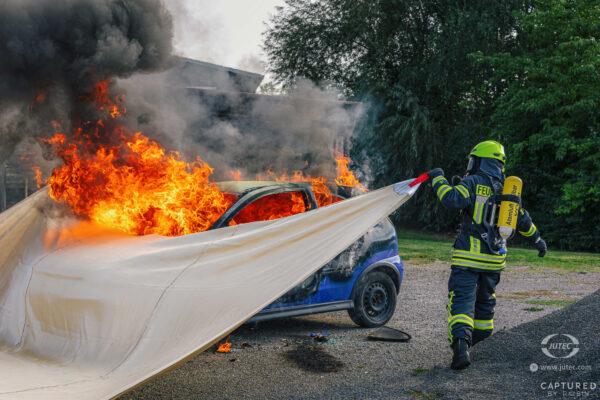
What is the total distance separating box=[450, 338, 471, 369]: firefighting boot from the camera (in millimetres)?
4785

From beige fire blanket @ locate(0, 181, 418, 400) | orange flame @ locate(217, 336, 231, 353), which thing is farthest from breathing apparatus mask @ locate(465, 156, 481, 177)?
orange flame @ locate(217, 336, 231, 353)

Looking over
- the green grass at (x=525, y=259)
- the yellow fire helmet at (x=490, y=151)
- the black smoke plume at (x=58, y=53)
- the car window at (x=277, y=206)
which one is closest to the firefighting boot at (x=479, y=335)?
the yellow fire helmet at (x=490, y=151)

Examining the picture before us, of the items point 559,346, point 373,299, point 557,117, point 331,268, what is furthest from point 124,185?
point 557,117

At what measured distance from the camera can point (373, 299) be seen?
253 inches

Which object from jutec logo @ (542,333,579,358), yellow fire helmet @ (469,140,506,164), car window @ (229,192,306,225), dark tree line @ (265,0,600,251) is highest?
dark tree line @ (265,0,600,251)

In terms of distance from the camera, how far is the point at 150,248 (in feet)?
14.4

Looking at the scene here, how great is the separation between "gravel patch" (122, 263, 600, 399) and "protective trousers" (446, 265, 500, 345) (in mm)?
295

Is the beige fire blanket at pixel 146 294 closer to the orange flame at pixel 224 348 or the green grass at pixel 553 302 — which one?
the orange flame at pixel 224 348

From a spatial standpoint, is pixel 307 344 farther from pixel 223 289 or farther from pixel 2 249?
pixel 2 249

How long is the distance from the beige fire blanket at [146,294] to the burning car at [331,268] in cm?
99

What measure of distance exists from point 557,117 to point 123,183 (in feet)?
58.5

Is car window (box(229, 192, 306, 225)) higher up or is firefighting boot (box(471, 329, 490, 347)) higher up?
car window (box(229, 192, 306, 225))

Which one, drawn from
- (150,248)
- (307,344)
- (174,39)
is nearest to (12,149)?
(174,39)

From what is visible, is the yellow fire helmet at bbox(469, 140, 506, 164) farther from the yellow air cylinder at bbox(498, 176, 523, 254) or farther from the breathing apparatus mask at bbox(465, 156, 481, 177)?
the yellow air cylinder at bbox(498, 176, 523, 254)
